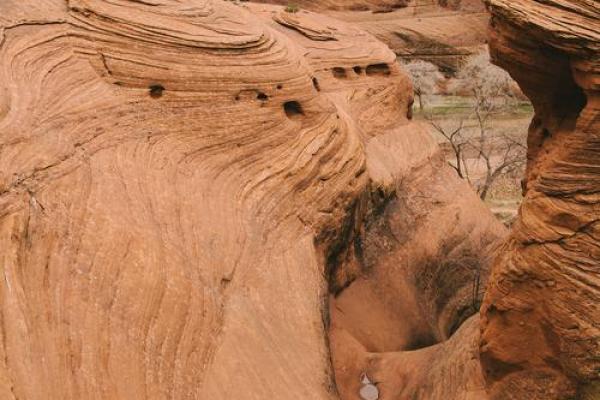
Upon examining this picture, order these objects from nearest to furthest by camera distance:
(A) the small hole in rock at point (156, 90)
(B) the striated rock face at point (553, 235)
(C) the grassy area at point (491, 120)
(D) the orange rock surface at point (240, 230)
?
(B) the striated rock face at point (553, 235)
(D) the orange rock surface at point (240, 230)
(A) the small hole in rock at point (156, 90)
(C) the grassy area at point (491, 120)

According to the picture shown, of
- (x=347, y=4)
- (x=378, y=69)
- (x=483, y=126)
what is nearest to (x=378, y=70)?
(x=378, y=69)

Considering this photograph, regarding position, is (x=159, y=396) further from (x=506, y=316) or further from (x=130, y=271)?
(x=506, y=316)

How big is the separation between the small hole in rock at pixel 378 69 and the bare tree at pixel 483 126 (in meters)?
6.98

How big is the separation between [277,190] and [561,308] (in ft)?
14.5

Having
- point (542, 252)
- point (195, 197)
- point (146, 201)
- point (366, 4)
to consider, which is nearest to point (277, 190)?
point (195, 197)

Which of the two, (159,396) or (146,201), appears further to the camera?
(146,201)

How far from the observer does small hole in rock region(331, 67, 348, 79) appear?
13805mm

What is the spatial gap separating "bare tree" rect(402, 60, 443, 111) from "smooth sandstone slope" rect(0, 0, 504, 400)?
1479cm

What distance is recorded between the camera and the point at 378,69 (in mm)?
15078

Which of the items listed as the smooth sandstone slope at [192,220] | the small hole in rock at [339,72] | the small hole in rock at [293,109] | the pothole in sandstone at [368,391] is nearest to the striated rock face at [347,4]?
the small hole in rock at [339,72]

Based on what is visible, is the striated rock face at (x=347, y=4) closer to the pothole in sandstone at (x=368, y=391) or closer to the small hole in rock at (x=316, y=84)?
the small hole in rock at (x=316, y=84)

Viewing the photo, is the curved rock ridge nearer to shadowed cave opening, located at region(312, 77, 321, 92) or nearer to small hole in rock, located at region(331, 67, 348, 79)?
small hole in rock, located at region(331, 67, 348, 79)

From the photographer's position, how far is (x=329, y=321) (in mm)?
9898

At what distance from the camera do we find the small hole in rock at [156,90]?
938 cm
